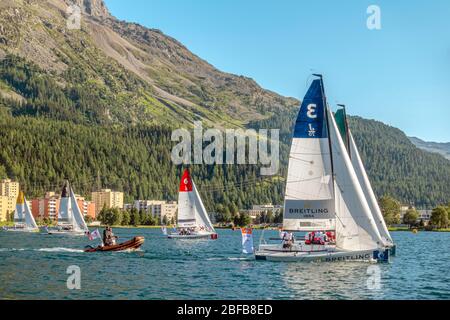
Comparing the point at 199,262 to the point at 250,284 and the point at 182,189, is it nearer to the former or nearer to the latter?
the point at 250,284

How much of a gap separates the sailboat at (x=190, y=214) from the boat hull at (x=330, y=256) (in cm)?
7721

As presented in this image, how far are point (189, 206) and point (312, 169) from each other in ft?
286

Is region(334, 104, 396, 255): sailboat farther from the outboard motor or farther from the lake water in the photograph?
the lake water

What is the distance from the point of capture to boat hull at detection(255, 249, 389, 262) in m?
72.9

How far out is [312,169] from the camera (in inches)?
2830

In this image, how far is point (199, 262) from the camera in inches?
3435

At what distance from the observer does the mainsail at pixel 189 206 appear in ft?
509

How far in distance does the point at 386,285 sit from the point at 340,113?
31547mm

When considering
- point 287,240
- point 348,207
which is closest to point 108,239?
point 287,240

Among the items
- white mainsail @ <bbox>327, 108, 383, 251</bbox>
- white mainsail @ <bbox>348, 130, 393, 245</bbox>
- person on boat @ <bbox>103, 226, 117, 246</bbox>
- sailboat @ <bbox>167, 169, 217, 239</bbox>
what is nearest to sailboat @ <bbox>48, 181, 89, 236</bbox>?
sailboat @ <bbox>167, 169, 217, 239</bbox>

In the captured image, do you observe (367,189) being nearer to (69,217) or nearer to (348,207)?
(348,207)

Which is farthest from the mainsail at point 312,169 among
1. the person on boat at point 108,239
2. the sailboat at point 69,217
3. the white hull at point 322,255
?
the sailboat at point 69,217
